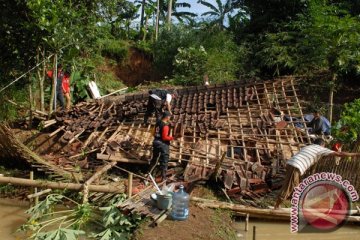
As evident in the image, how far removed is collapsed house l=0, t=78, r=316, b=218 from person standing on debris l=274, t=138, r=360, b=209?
99 cm

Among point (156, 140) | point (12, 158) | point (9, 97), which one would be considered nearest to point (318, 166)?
point (156, 140)

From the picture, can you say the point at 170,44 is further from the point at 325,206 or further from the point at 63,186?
the point at 325,206

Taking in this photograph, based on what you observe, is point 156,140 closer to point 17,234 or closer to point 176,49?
point 17,234

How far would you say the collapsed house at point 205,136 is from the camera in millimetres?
6926

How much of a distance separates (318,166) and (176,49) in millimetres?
10882

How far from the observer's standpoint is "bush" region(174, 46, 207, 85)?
1409cm

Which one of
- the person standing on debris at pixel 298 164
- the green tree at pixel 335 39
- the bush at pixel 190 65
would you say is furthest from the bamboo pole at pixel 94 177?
the bush at pixel 190 65

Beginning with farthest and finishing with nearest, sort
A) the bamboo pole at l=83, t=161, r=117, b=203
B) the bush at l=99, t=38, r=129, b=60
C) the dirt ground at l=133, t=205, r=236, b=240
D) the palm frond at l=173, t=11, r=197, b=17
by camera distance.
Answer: the palm frond at l=173, t=11, r=197, b=17 < the bush at l=99, t=38, r=129, b=60 < the bamboo pole at l=83, t=161, r=117, b=203 < the dirt ground at l=133, t=205, r=236, b=240

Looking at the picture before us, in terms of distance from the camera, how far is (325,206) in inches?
230

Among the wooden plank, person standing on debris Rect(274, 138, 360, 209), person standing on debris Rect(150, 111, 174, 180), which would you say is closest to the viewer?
person standing on debris Rect(274, 138, 360, 209)

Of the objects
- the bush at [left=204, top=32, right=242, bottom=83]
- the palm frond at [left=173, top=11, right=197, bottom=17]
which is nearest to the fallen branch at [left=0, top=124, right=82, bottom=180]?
the bush at [left=204, top=32, right=242, bottom=83]

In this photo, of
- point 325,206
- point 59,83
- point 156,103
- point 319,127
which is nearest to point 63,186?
point 156,103

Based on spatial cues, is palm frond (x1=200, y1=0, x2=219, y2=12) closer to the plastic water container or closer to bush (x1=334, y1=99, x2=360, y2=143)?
bush (x1=334, y1=99, x2=360, y2=143)

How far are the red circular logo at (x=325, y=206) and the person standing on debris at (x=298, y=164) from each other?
319mm
